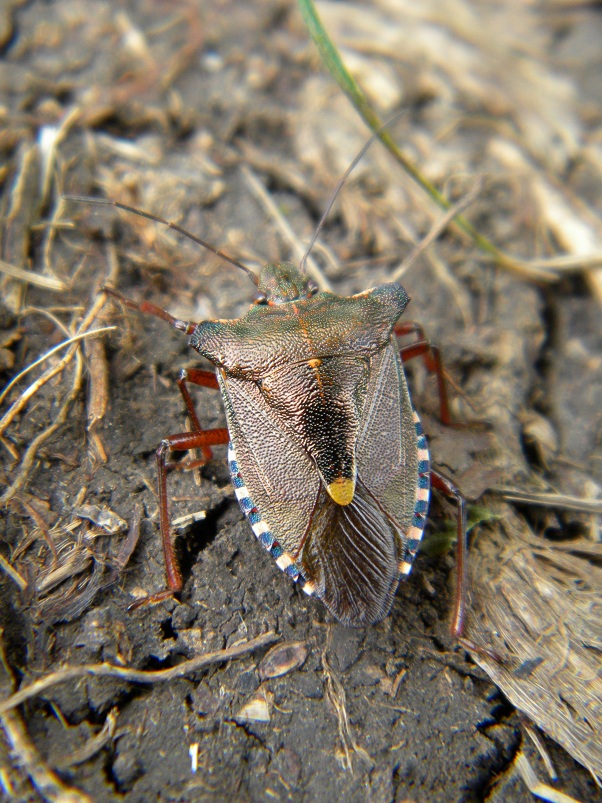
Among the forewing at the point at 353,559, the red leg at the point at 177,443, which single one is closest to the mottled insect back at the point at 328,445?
the forewing at the point at 353,559

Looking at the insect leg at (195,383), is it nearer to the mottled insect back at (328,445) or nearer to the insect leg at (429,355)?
the mottled insect back at (328,445)

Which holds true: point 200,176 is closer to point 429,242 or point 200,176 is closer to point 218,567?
point 429,242

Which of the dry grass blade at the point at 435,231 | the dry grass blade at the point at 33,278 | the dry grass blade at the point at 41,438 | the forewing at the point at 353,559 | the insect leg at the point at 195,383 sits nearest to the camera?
the forewing at the point at 353,559

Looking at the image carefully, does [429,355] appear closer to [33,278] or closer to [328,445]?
[328,445]

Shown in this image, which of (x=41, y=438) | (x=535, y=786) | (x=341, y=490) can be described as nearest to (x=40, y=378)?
(x=41, y=438)

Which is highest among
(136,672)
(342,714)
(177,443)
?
(177,443)
